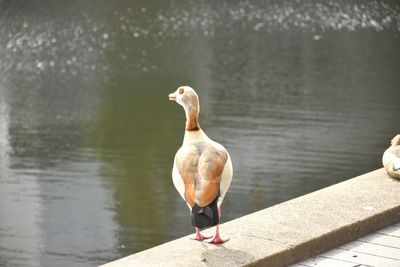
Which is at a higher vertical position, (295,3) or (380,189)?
(295,3)

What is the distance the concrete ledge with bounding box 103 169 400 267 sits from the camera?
396 cm

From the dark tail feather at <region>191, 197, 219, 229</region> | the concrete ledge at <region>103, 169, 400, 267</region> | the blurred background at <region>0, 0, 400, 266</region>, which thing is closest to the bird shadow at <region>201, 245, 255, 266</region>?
the concrete ledge at <region>103, 169, 400, 267</region>

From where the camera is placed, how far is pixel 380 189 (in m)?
4.95

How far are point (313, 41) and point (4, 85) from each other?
9.59 m

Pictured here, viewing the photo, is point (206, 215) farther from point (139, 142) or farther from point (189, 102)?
point (139, 142)

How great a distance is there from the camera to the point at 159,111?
16.8 m

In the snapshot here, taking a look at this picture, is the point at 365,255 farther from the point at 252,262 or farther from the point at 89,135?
the point at 89,135

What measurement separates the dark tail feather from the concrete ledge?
0.15 meters

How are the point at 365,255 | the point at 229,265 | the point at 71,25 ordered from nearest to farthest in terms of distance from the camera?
the point at 229,265 → the point at 365,255 → the point at 71,25

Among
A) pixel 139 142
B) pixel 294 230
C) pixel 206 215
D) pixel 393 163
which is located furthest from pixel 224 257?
pixel 139 142

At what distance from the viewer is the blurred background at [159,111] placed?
37.5 feet

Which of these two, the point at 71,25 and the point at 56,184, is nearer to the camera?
the point at 56,184

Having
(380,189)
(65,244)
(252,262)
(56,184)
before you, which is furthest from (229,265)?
(56,184)

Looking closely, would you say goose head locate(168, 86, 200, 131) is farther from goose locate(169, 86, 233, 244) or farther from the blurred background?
the blurred background
